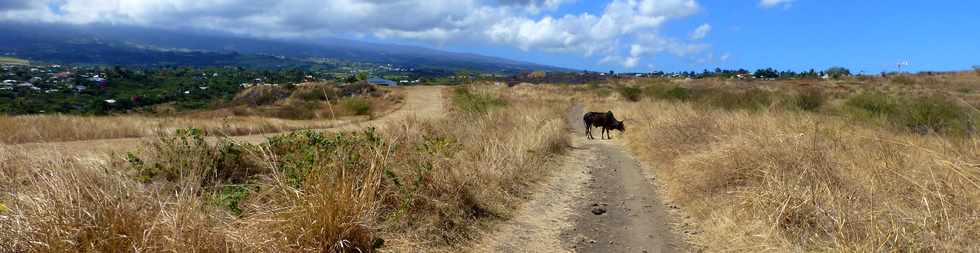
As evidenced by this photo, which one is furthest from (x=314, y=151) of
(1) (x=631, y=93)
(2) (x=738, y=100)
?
(1) (x=631, y=93)

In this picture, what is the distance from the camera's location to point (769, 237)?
478cm

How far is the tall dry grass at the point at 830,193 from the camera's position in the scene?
402cm

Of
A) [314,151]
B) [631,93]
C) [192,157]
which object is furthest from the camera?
[631,93]

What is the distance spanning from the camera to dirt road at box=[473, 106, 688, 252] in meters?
5.42

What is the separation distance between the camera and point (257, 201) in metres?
4.51

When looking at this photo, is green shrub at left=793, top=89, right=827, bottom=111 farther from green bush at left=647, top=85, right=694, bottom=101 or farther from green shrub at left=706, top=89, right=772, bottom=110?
green bush at left=647, top=85, right=694, bottom=101

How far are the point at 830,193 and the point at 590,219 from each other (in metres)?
2.44

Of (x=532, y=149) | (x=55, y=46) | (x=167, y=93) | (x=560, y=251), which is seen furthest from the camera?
(x=55, y=46)

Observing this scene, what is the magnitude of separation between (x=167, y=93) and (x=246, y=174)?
48.4 m

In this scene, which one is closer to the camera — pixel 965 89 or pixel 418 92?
pixel 965 89

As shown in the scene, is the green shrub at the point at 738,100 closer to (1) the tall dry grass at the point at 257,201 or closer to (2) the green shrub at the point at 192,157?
(1) the tall dry grass at the point at 257,201

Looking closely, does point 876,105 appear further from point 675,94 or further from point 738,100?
point 675,94

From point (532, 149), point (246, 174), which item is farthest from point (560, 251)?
point (532, 149)

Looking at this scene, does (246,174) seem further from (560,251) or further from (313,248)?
(560,251)
